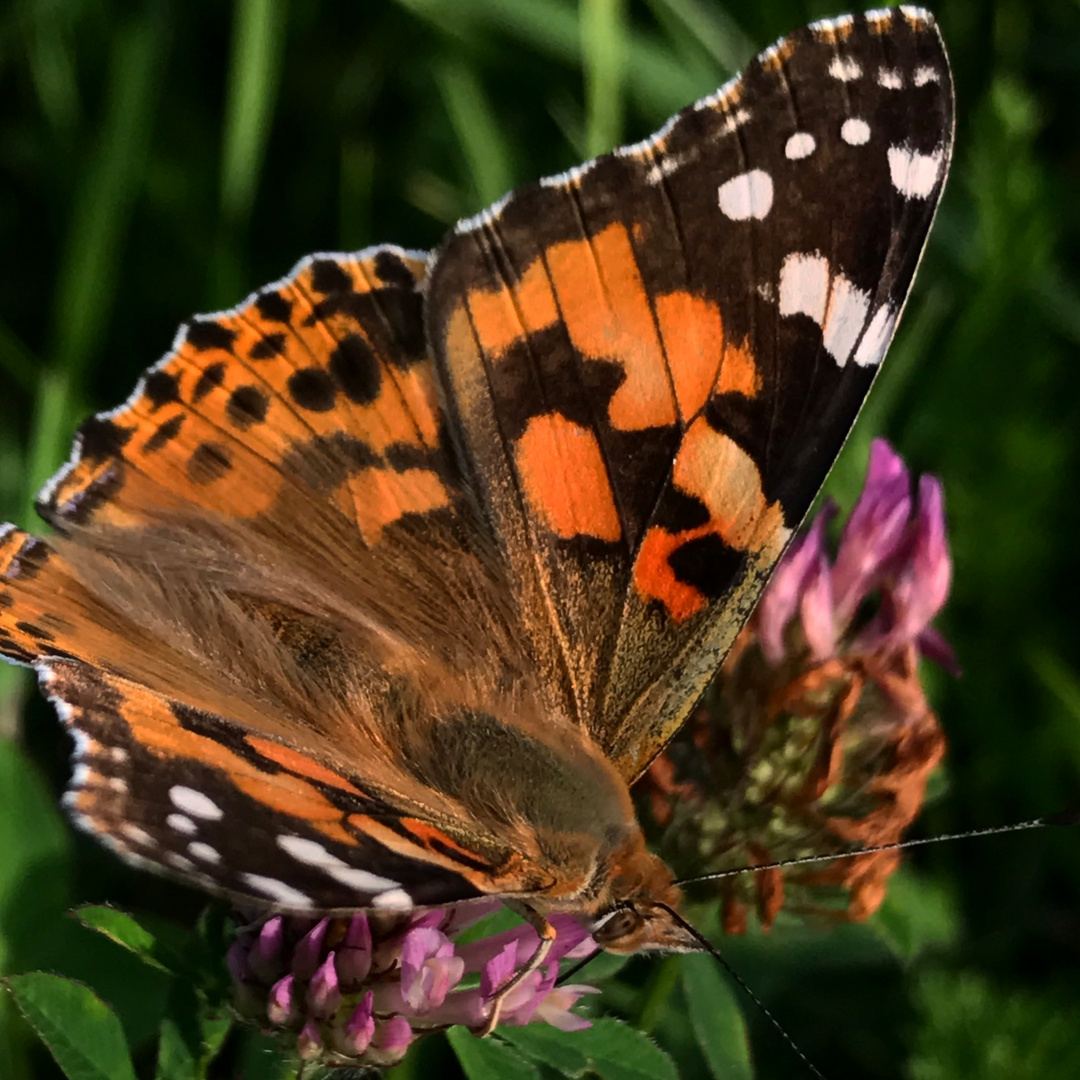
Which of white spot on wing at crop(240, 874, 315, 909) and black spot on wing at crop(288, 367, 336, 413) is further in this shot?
black spot on wing at crop(288, 367, 336, 413)

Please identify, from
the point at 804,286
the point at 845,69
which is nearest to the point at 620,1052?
the point at 804,286

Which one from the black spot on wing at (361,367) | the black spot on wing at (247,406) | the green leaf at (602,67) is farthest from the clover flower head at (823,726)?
the green leaf at (602,67)

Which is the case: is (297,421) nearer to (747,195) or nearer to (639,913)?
(747,195)

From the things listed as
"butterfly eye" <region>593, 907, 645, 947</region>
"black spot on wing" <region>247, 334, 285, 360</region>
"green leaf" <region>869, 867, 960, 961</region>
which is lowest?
"green leaf" <region>869, 867, 960, 961</region>

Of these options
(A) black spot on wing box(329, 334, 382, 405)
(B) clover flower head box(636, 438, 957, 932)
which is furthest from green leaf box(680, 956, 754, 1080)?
(A) black spot on wing box(329, 334, 382, 405)

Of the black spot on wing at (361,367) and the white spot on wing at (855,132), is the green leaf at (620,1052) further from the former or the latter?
the white spot on wing at (855,132)

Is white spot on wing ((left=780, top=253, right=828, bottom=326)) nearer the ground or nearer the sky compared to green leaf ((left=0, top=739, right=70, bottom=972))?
nearer the sky

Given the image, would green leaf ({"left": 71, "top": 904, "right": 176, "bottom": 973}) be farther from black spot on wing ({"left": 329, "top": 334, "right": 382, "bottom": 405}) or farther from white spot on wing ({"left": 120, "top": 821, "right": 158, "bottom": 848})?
black spot on wing ({"left": 329, "top": 334, "right": 382, "bottom": 405})
